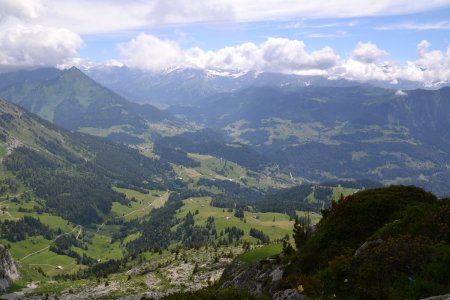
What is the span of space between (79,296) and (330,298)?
5059 inches

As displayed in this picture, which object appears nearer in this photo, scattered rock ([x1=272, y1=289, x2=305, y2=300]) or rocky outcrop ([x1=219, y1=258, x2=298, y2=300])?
scattered rock ([x1=272, y1=289, x2=305, y2=300])

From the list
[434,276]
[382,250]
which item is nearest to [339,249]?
[382,250]

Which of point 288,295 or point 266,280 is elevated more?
point 288,295

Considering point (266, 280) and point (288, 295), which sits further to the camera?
point (266, 280)

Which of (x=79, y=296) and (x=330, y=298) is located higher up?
(x=330, y=298)

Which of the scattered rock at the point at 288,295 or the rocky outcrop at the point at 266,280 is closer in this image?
the scattered rock at the point at 288,295

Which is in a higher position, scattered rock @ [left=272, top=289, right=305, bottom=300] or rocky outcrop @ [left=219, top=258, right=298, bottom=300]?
scattered rock @ [left=272, top=289, right=305, bottom=300]

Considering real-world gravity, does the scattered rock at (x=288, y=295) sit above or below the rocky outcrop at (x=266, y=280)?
above

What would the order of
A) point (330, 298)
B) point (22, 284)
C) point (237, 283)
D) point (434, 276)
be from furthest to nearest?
point (22, 284) → point (237, 283) → point (330, 298) → point (434, 276)

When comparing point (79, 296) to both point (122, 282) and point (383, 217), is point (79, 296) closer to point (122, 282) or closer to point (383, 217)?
point (122, 282)

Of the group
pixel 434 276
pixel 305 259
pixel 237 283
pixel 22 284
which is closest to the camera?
pixel 434 276

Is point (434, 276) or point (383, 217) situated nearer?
point (434, 276)

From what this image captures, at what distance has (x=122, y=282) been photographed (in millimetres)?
146375

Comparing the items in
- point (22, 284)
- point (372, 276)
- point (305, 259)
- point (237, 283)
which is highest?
point (372, 276)
